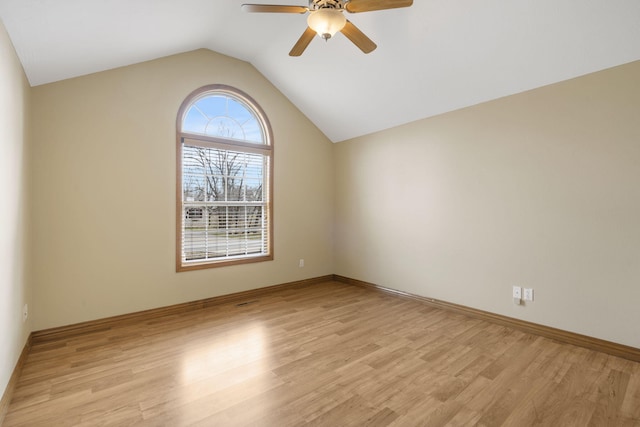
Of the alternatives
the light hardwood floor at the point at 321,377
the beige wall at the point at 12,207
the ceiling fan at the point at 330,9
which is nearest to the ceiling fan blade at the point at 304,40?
the ceiling fan at the point at 330,9

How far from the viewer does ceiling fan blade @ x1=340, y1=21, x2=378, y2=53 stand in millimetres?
2256

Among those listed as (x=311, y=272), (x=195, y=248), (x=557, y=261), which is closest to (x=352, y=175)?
(x=311, y=272)

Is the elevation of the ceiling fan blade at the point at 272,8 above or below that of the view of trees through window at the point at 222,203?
above

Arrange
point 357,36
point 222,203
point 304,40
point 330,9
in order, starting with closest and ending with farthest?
1. point 330,9
2. point 357,36
3. point 304,40
4. point 222,203

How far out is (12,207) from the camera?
6.93 ft

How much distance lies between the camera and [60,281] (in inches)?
113

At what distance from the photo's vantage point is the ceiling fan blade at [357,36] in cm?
226

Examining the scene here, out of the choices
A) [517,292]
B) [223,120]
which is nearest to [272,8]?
[223,120]

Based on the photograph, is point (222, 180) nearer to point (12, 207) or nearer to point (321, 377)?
point (12, 207)

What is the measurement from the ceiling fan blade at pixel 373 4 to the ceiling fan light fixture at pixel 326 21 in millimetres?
88

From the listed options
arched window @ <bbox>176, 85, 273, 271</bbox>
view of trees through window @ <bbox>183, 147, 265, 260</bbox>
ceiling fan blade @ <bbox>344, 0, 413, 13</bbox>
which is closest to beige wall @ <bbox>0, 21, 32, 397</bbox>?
arched window @ <bbox>176, 85, 273, 271</bbox>

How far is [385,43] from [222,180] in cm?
247

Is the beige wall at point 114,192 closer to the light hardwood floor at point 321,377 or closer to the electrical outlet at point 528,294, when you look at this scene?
the light hardwood floor at point 321,377

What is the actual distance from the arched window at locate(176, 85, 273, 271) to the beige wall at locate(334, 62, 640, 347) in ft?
5.42
